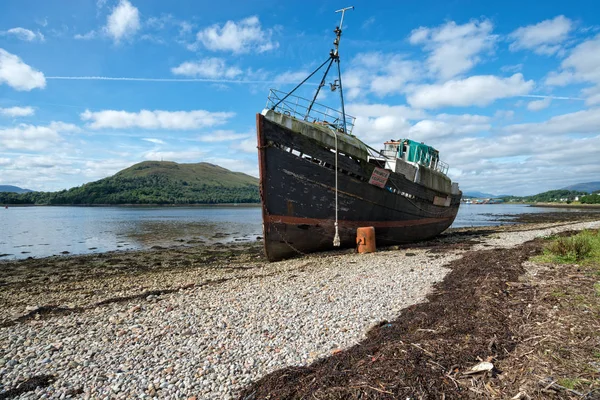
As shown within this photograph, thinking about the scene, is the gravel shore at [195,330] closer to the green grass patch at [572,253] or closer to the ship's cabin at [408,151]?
the green grass patch at [572,253]

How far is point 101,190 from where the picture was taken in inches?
5472

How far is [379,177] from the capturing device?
14.6m

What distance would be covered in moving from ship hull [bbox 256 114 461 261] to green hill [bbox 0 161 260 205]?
12737cm

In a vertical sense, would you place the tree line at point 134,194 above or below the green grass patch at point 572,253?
above

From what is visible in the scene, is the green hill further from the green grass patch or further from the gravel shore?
the green grass patch

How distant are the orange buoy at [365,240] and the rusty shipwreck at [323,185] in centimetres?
44

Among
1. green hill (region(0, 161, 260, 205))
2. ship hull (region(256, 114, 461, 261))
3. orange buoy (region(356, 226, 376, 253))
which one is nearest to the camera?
ship hull (region(256, 114, 461, 261))

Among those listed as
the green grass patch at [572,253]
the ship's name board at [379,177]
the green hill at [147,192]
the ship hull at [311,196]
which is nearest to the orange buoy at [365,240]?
the ship hull at [311,196]

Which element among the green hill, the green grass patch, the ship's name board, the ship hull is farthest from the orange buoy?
the green hill

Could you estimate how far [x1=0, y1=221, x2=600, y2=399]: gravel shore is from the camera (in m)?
4.24

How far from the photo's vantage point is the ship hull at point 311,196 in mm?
12719

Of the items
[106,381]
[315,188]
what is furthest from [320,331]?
[315,188]

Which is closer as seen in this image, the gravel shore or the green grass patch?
the gravel shore

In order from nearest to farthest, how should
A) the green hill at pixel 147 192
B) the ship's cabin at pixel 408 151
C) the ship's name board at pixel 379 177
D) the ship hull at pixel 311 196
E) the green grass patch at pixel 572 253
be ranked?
the green grass patch at pixel 572 253 → the ship hull at pixel 311 196 → the ship's name board at pixel 379 177 → the ship's cabin at pixel 408 151 → the green hill at pixel 147 192
